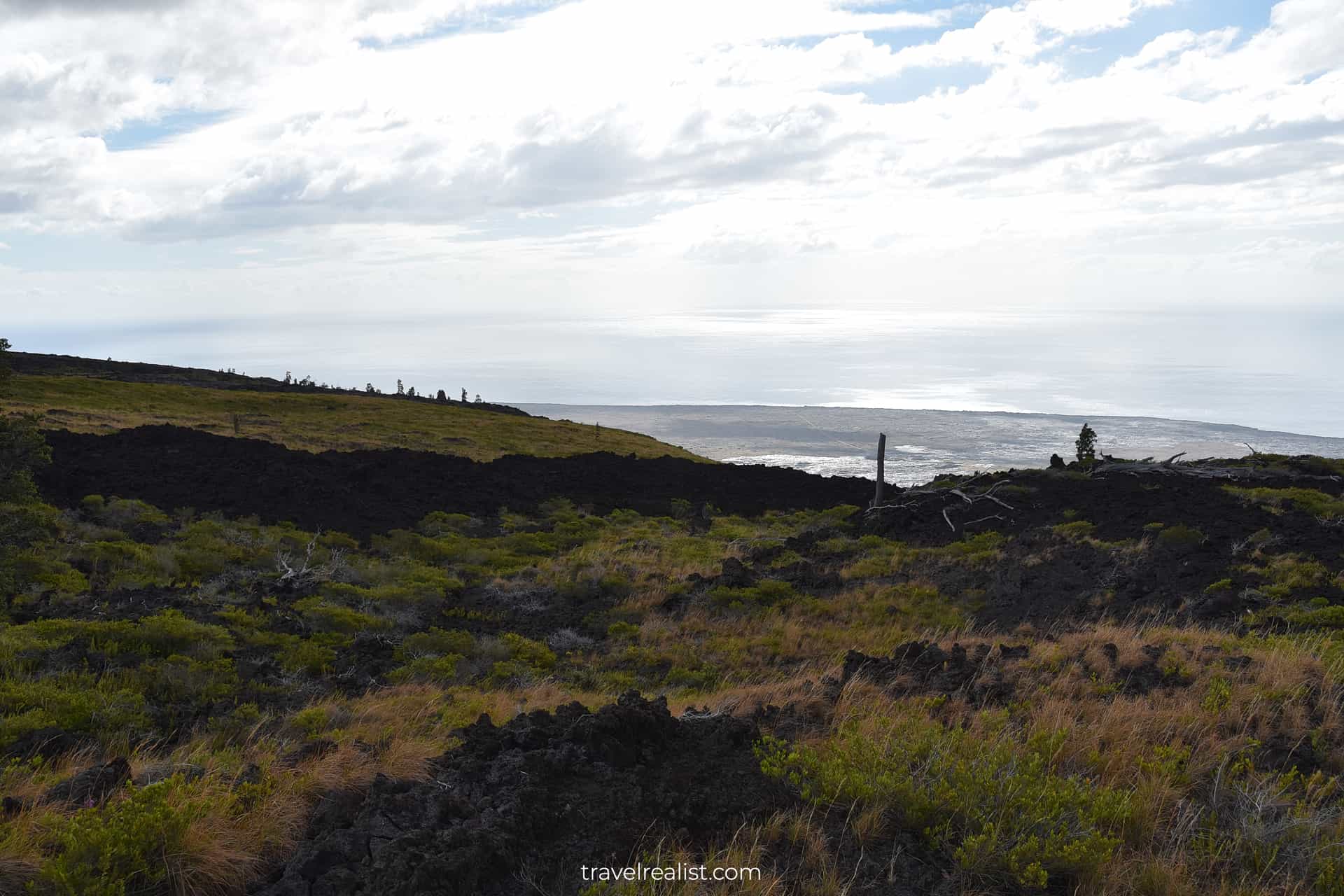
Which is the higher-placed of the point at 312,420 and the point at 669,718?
the point at 312,420

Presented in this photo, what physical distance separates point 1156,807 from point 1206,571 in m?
11.7

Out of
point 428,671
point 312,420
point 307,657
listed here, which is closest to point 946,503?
point 428,671

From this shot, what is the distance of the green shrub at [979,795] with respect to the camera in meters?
4.23

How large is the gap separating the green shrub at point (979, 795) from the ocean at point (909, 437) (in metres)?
43.6

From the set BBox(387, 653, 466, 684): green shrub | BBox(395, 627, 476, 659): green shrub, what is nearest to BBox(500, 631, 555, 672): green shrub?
BBox(395, 627, 476, 659): green shrub

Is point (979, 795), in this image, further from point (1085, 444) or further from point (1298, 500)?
point (1085, 444)

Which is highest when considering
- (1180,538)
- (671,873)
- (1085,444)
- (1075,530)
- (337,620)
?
(1085,444)

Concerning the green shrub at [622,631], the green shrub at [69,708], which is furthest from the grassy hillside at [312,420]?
the green shrub at [69,708]

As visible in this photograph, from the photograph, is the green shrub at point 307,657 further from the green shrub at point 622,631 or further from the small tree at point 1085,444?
the small tree at point 1085,444

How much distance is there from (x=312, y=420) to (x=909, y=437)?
57072 millimetres

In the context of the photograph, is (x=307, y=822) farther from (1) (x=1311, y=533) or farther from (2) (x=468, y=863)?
(1) (x=1311, y=533)

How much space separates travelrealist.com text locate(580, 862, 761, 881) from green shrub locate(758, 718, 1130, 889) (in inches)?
34.3

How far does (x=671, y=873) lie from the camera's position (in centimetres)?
396

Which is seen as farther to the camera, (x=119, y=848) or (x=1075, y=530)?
(x=1075, y=530)
